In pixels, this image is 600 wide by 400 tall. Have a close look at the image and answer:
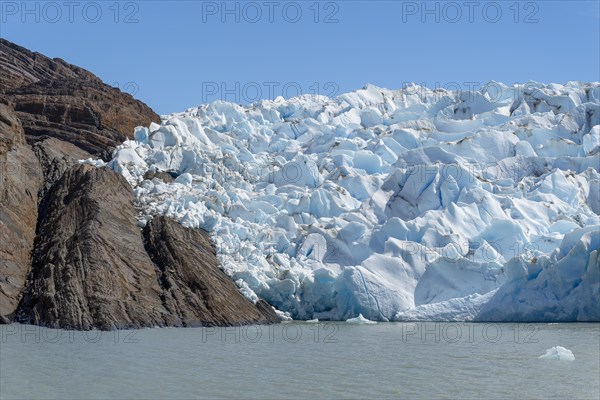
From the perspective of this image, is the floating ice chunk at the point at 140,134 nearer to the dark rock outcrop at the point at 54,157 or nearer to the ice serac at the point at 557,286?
the dark rock outcrop at the point at 54,157

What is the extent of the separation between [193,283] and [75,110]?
1372 centimetres

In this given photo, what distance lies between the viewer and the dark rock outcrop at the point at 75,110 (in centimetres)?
3531

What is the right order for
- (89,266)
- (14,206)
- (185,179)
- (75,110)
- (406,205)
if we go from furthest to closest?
(75,110) < (185,179) < (406,205) < (14,206) < (89,266)

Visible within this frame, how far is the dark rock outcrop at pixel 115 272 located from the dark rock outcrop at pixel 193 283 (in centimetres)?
3

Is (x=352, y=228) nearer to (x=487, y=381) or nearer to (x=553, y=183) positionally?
(x=553, y=183)

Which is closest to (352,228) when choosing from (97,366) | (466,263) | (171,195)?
(466,263)

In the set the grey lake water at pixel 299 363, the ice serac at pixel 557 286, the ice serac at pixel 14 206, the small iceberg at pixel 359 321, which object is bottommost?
the grey lake water at pixel 299 363

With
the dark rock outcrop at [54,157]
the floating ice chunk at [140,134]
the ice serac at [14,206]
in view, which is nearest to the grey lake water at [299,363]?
the ice serac at [14,206]

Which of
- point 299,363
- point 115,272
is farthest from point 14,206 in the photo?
point 299,363

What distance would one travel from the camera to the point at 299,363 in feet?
56.6

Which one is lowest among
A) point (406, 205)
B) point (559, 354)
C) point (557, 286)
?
point (559, 354)

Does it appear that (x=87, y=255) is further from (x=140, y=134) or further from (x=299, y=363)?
(x=140, y=134)

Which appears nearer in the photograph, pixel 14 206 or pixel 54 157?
pixel 14 206

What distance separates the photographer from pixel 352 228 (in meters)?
29.7
